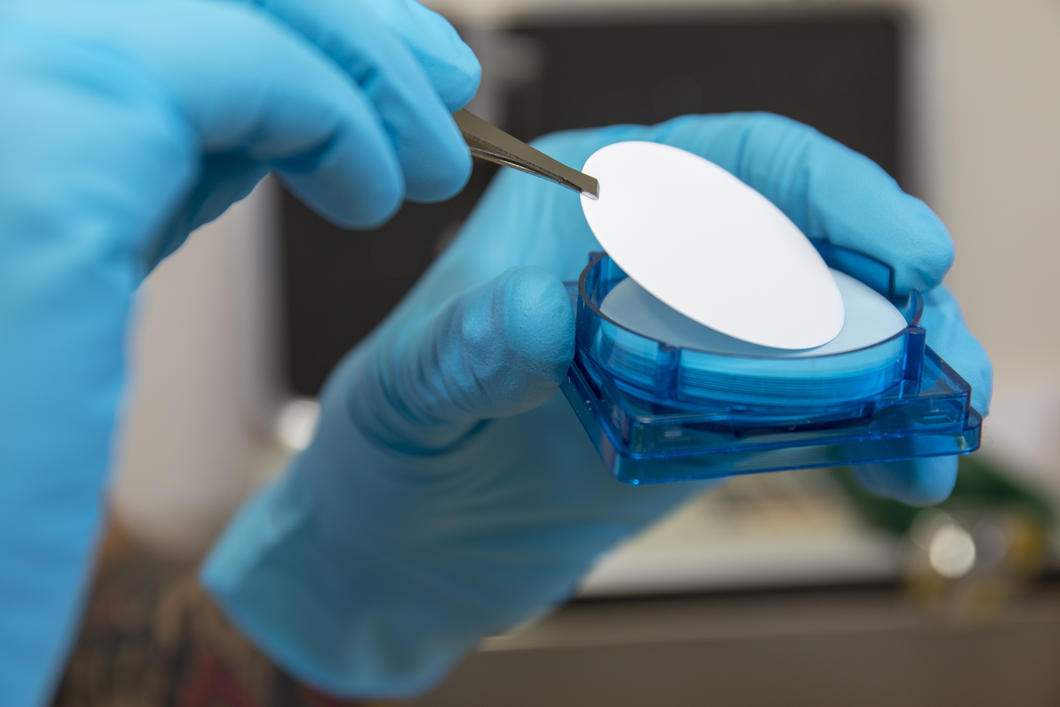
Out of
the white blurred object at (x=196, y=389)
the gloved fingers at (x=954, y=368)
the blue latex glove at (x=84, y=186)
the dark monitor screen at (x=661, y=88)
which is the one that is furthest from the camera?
the dark monitor screen at (x=661, y=88)

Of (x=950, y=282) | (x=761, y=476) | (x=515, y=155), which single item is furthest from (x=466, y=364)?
(x=950, y=282)

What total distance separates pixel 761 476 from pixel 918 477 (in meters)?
0.95

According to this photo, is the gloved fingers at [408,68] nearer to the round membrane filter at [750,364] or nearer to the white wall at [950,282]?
the round membrane filter at [750,364]

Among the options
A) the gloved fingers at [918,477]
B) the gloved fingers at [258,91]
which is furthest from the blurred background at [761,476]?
the gloved fingers at [258,91]

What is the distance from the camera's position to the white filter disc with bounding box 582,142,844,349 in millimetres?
486

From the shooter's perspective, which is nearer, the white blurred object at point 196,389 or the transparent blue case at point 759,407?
the transparent blue case at point 759,407

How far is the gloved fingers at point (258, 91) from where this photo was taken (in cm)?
37

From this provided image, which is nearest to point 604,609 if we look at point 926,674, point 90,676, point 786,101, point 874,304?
point 926,674

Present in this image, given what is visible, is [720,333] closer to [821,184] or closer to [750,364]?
[750,364]

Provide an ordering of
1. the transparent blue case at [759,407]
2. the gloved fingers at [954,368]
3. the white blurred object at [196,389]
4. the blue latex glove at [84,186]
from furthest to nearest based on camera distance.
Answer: the white blurred object at [196,389]
the gloved fingers at [954,368]
the transparent blue case at [759,407]
the blue latex glove at [84,186]

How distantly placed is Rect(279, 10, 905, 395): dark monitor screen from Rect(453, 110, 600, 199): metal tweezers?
1.02m

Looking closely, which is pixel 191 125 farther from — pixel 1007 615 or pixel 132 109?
pixel 1007 615

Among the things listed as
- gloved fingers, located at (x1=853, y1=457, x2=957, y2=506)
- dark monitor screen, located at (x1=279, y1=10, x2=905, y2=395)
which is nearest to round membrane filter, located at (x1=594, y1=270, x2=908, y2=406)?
gloved fingers, located at (x1=853, y1=457, x2=957, y2=506)

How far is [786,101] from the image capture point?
5.28ft
